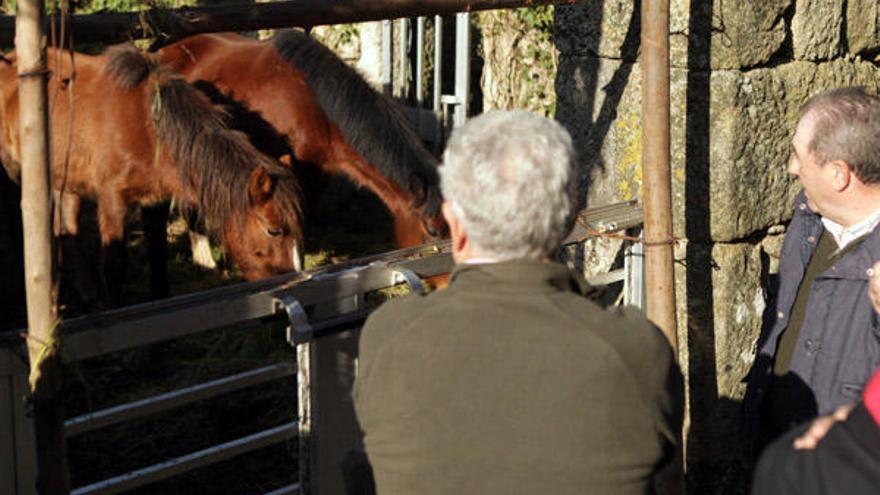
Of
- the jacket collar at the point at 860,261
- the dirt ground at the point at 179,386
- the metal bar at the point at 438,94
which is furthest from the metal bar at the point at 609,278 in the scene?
the metal bar at the point at 438,94

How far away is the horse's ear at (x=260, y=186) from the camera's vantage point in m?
5.39

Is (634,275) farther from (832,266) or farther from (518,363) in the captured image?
(518,363)

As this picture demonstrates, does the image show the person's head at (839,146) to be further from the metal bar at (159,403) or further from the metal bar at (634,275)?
the metal bar at (159,403)

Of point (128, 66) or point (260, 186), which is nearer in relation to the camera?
point (260, 186)

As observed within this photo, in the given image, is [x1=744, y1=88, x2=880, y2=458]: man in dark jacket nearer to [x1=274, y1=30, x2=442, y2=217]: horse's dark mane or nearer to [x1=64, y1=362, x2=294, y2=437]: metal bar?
[x1=64, y1=362, x2=294, y2=437]: metal bar

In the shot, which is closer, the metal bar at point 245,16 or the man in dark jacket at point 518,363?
the man in dark jacket at point 518,363

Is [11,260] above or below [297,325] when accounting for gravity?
below

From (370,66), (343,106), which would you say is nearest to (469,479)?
(343,106)

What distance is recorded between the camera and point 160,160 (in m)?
6.07

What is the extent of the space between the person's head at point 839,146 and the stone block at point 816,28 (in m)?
1.21

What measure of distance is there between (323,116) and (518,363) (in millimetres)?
4931

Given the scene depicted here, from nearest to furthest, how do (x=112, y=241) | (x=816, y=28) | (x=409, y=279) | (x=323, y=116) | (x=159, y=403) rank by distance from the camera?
(x=159, y=403) → (x=409, y=279) → (x=816, y=28) → (x=112, y=241) → (x=323, y=116)

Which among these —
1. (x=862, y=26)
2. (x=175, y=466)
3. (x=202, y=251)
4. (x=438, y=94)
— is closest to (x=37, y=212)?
(x=175, y=466)

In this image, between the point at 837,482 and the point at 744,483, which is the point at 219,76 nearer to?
the point at 744,483
